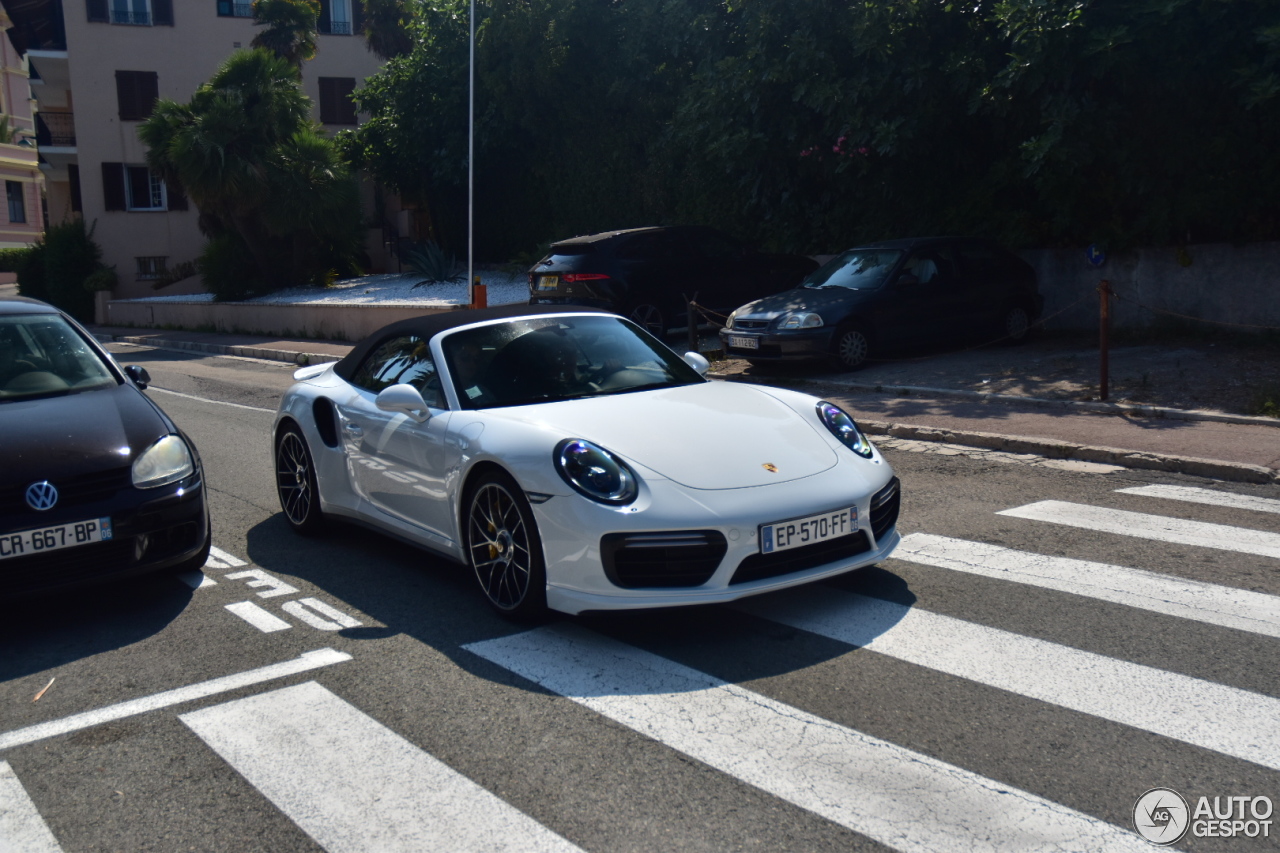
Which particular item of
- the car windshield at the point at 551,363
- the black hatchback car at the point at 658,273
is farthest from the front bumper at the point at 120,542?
the black hatchback car at the point at 658,273

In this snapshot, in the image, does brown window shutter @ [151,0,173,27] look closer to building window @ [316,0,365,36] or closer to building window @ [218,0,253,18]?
building window @ [218,0,253,18]

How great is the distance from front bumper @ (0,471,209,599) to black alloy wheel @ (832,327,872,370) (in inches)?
348

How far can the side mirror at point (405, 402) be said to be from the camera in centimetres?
540

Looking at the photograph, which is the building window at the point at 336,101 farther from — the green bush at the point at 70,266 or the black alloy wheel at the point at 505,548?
the black alloy wheel at the point at 505,548

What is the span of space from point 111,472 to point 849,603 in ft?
11.3

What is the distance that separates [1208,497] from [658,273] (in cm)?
1033

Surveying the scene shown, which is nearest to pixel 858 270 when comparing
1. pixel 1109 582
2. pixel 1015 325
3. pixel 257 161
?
pixel 1015 325

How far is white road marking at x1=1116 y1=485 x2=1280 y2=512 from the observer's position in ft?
22.4

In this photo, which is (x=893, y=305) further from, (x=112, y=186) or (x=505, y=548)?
(x=112, y=186)

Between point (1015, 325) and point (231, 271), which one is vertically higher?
point (1015, 325)

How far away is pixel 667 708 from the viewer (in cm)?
399

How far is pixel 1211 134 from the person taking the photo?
13.6m

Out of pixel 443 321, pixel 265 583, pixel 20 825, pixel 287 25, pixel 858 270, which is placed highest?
pixel 287 25

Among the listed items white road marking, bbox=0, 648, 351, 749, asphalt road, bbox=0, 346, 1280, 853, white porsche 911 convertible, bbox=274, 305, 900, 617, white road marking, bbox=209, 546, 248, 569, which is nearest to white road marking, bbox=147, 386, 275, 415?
white road marking, bbox=209, 546, 248, 569
